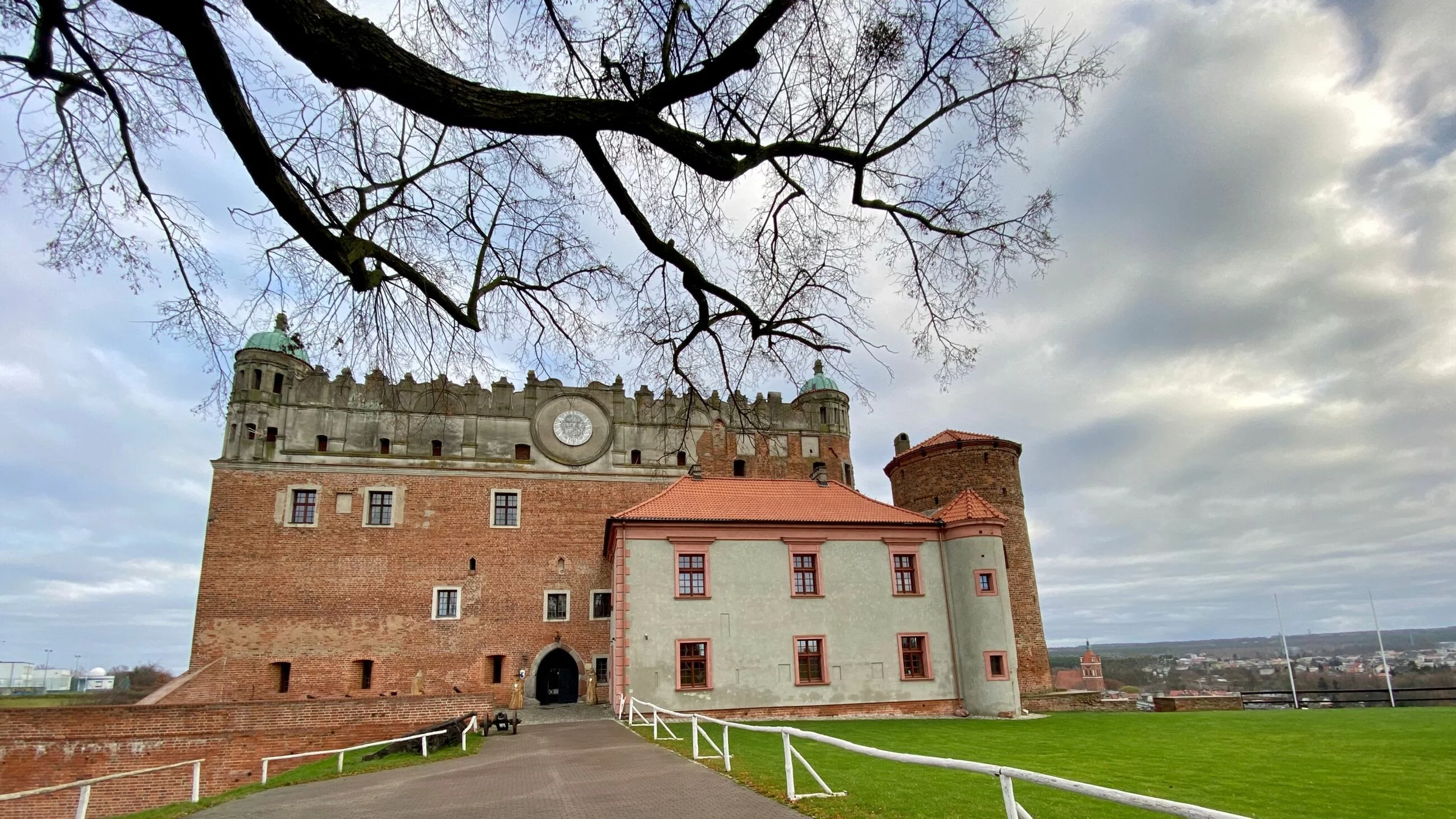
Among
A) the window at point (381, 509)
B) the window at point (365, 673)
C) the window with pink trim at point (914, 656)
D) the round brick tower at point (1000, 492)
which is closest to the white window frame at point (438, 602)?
the window at point (365, 673)

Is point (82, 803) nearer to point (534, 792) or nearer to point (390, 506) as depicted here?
point (534, 792)

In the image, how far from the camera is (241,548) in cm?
2761

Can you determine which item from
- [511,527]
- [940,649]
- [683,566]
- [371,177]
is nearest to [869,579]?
[940,649]

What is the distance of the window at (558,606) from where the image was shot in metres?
29.1

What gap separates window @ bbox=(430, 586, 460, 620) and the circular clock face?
6.94 meters

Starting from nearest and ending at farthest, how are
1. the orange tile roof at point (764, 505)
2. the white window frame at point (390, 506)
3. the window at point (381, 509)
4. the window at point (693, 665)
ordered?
1. the window at point (693, 665)
2. the orange tile roof at point (764, 505)
3. the white window frame at point (390, 506)
4. the window at point (381, 509)

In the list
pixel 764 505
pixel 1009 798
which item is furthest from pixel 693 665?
pixel 1009 798

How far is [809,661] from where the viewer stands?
75.0 ft

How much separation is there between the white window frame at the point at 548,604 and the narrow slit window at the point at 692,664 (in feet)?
27.9

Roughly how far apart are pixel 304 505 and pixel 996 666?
24640 millimetres

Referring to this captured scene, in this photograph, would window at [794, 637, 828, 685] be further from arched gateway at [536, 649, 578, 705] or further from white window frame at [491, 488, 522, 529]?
white window frame at [491, 488, 522, 529]

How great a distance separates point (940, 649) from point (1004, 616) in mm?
2166

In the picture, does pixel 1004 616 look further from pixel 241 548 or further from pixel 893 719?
pixel 241 548

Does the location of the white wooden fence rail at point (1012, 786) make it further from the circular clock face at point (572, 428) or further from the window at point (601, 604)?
the circular clock face at point (572, 428)
